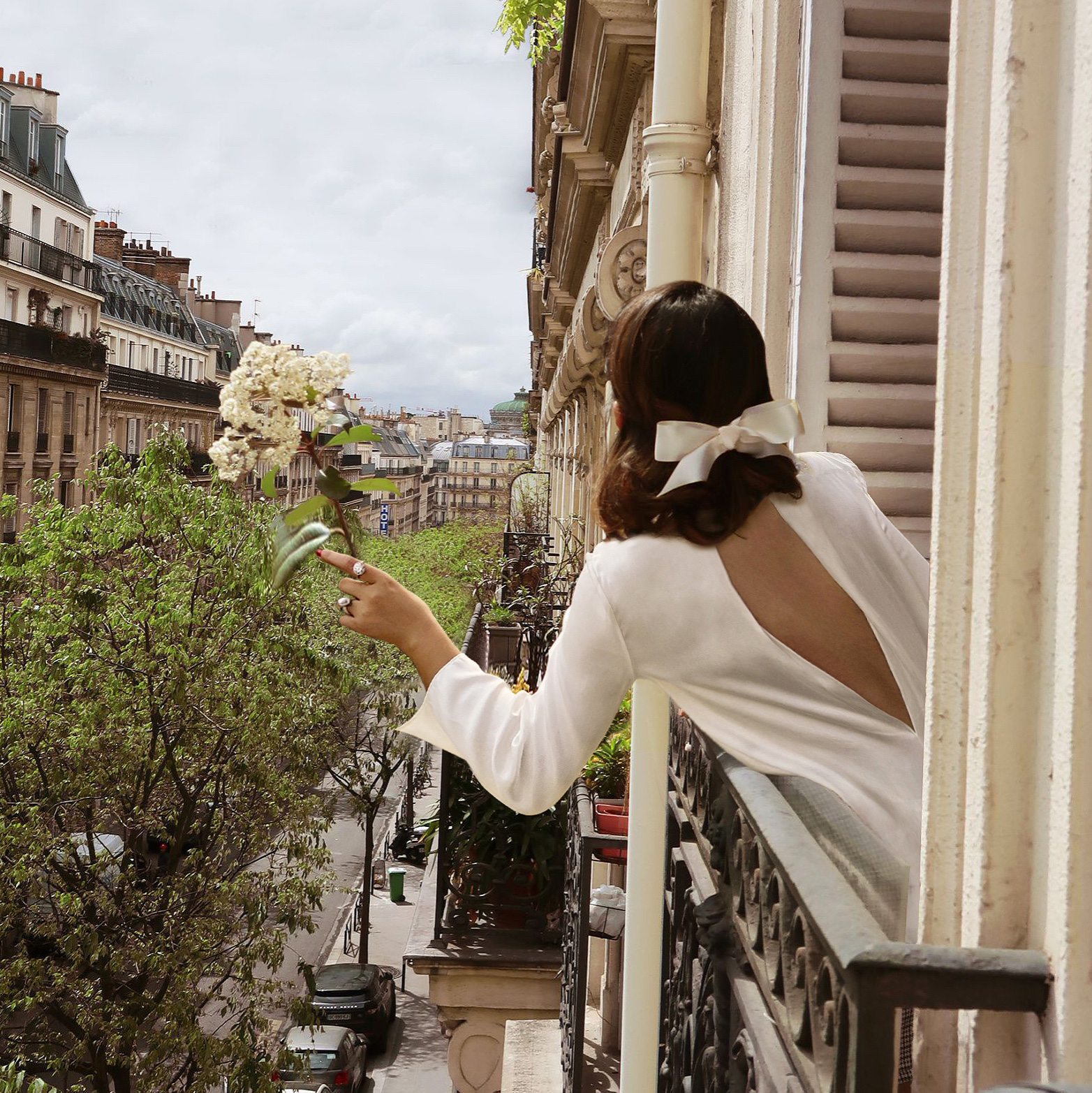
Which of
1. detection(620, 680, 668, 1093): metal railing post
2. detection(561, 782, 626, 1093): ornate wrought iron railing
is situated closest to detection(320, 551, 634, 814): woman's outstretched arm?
detection(620, 680, 668, 1093): metal railing post

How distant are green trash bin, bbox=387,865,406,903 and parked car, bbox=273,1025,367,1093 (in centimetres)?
1001

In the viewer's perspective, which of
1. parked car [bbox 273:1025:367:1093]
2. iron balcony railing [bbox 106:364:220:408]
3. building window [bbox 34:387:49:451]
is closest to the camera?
parked car [bbox 273:1025:367:1093]

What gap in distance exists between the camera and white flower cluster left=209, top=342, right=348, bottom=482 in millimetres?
2607

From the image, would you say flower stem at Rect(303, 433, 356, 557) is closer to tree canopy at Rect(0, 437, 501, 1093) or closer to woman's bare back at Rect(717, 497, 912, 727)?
woman's bare back at Rect(717, 497, 912, 727)

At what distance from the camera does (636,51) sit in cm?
678

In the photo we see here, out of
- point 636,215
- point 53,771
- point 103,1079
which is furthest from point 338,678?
point 636,215

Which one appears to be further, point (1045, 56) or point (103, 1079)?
point (103, 1079)

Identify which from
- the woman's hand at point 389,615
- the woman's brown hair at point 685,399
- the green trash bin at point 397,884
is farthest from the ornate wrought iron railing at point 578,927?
the green trash bin at point 397,884

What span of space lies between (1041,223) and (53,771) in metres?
15.1

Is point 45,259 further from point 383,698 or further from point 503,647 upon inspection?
point 503,647

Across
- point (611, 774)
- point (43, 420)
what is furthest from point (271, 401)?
point (43, 420)

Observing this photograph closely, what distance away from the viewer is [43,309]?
3878 centimetres

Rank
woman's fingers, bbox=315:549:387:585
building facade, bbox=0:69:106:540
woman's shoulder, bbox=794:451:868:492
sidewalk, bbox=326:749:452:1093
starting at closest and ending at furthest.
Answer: woman's shoulder, bbox=794:451:868:492 → woman's fingers, bbox=315:549:387:585 → sidewalk, bbox=326:749:452:1093 → building facade, bbox=0:69:106:540

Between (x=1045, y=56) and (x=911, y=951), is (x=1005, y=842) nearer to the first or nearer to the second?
(x=911, y=951)
